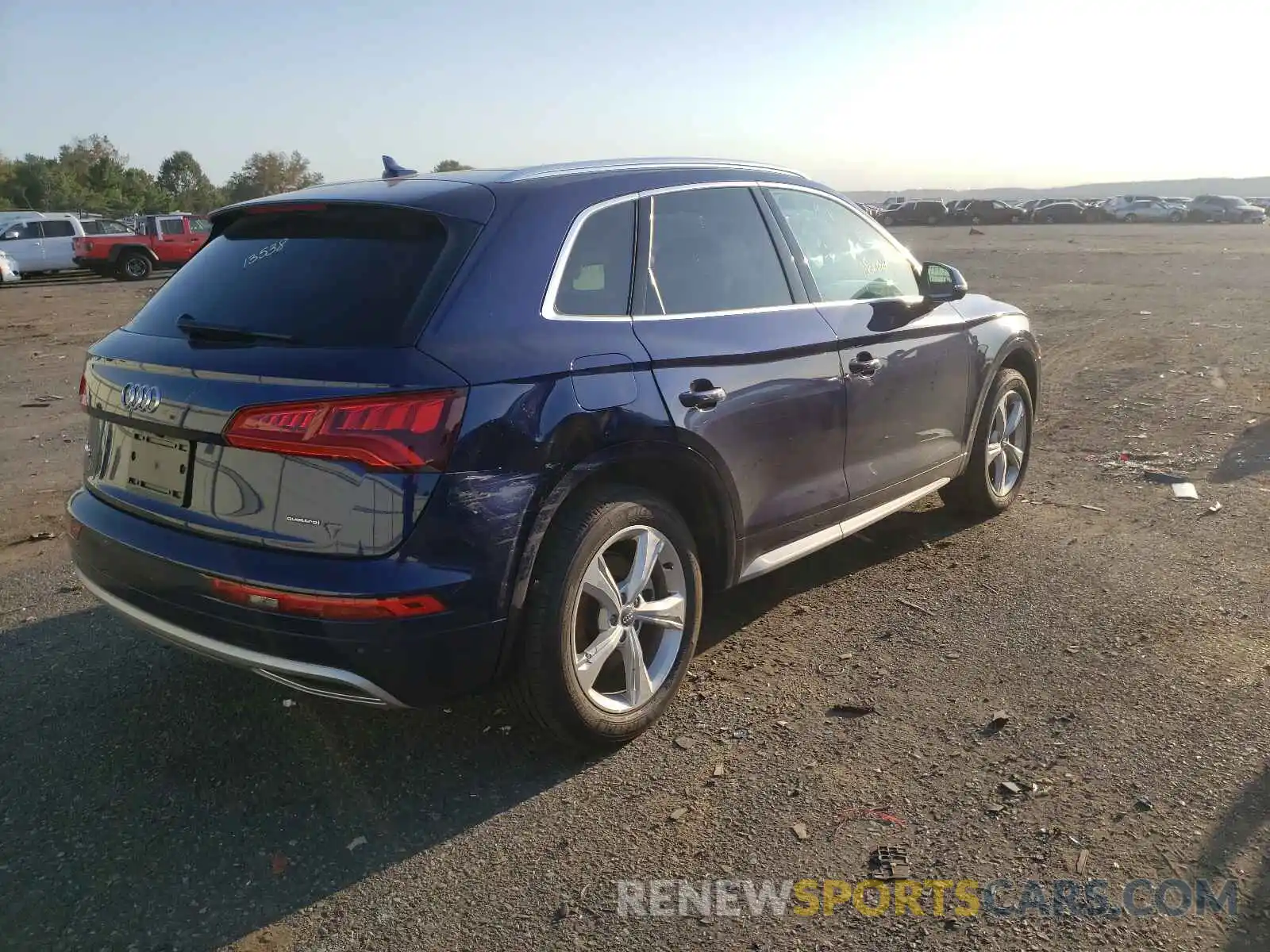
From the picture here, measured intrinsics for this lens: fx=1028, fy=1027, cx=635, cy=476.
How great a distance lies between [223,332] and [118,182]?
71370 mm

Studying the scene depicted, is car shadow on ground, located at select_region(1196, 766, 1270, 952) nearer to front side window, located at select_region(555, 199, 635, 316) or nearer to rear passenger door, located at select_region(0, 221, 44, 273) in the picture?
front side window, located at select_region(555, 199, 635, 316)

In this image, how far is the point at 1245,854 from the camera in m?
2.80

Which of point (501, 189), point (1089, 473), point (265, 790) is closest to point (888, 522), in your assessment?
point (1089, 473)

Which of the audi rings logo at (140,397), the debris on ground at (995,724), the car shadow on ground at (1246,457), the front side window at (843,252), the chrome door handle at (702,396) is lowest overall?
the debris on ground at (995,724)

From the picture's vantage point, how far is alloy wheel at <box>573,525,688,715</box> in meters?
3.28

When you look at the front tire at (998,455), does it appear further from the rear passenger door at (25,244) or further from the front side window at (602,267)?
the rear passenger door at (25,244)

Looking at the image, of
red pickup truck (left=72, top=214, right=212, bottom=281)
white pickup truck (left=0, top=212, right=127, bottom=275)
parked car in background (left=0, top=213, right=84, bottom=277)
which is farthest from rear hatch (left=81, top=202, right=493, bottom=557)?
parked car in background (left=0, top=213, right=84, bottom=277)

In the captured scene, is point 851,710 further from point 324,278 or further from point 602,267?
point 324,278

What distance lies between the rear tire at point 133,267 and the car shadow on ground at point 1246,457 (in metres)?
26.5

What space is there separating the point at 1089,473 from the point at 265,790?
5426 mm

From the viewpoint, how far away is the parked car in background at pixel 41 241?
26750 mm

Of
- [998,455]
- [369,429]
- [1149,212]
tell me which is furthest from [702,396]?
[1149,212]

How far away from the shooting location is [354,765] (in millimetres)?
3324

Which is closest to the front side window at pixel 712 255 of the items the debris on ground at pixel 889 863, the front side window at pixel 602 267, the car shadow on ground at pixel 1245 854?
the front side window at pixel 602 267
